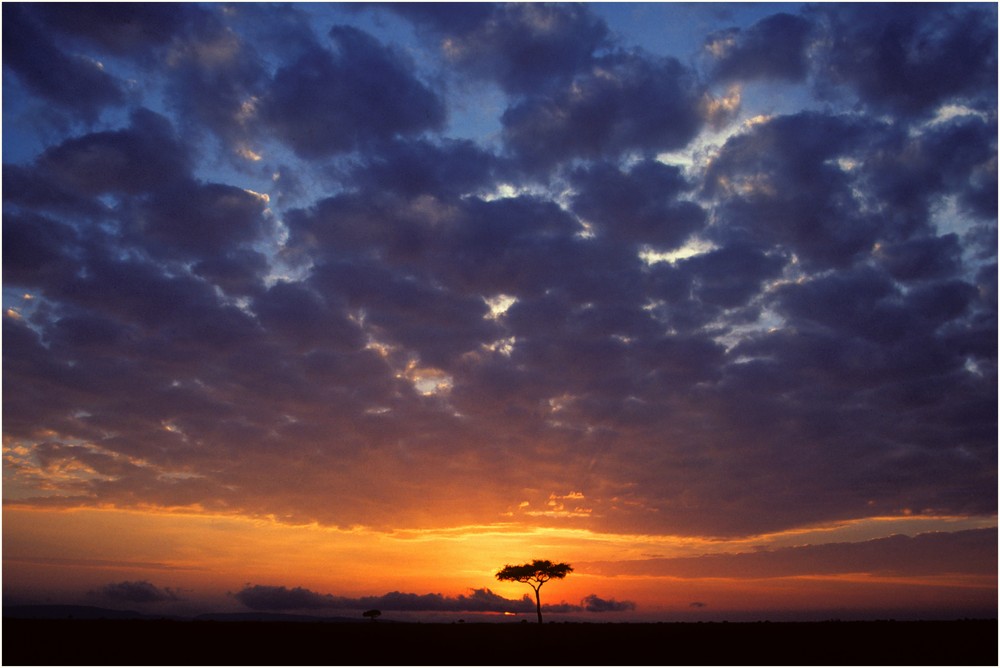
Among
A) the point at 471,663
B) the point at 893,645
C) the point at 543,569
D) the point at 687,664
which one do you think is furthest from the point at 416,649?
the point at 543,569

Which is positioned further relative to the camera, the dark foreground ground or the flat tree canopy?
the flat tree canopy

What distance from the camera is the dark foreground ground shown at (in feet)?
193

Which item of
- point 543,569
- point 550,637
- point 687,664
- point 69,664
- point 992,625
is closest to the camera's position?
point 69,664

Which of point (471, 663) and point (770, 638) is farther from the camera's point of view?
point (770, 638)

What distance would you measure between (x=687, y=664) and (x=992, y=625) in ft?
195

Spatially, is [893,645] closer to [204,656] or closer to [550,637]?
[550,637]

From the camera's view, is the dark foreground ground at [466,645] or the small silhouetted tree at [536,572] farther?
the small silhouetted tree at [536,572]

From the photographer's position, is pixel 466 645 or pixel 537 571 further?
pixel 537 571

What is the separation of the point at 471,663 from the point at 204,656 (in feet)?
70.9

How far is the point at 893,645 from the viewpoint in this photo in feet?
220

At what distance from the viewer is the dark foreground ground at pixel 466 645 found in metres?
58.8

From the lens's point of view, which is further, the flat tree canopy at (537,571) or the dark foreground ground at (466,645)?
the flat tree canopy at (537,571)

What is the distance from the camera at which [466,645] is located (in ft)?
237

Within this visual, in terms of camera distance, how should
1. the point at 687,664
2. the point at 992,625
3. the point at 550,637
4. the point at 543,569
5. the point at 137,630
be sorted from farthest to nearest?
1. the point at 543,569
2. the point at 992,625
3. the point at 550,637
4. the point at 137,630
5. the point at 687,664
